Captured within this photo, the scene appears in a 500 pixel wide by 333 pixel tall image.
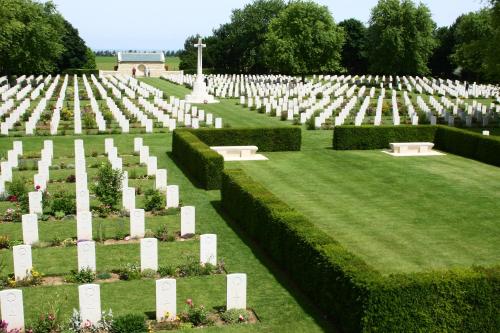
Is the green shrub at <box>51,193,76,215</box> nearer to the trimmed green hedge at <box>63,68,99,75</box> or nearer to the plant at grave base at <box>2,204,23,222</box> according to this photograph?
the plant at grave base at <box>2,204,23,222</box>

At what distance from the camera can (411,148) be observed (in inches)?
879

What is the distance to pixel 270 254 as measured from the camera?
11117mm

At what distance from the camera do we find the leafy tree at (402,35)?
57500 mm

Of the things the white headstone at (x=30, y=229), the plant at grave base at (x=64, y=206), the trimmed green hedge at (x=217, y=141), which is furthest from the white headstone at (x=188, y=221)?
the trimmed green hedge at (x=217, y=141)

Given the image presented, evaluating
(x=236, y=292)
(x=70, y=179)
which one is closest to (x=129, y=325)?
(x=236, y=292)

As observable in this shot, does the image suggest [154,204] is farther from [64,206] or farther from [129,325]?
[129,325]

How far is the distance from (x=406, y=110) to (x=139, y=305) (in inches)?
1071

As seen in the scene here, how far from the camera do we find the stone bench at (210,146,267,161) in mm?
20516

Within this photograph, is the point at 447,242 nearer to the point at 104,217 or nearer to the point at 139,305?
the point at 139,305

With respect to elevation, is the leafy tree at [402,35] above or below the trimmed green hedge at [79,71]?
above

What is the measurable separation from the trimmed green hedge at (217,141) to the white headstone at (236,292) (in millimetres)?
7865

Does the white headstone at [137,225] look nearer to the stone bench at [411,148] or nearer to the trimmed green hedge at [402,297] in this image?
the trimmed green hedge at [402,297]

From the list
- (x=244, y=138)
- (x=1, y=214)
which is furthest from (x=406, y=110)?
(x=1, y=214)

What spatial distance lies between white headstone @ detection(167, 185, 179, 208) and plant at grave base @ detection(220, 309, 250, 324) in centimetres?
562
